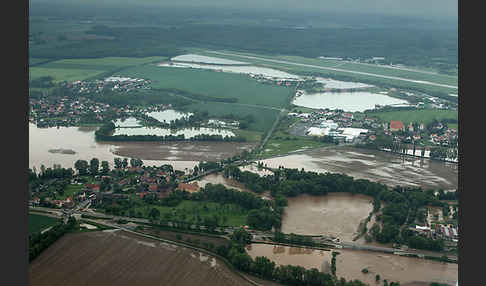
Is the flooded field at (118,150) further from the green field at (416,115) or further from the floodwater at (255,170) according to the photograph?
the green field at (416,115)

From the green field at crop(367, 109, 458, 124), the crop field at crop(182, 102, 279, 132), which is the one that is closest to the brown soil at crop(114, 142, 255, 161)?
the crop field at crop(182, 102, 279, 132)

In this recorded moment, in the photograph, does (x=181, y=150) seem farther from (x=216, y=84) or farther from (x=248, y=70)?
(x=248, y=70)

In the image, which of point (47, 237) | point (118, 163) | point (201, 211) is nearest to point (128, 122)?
point (118, 163)

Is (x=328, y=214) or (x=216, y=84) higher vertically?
(x=216, y=84)

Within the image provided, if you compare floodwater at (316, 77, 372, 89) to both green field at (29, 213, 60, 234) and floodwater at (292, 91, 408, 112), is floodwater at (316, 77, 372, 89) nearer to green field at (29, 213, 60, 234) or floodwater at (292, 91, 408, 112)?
floodwater at (292, 91, 408, 112)

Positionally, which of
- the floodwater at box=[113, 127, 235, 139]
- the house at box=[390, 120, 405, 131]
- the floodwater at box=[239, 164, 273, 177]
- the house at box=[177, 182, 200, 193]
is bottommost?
the house at box=[177, 182, 200, 193]

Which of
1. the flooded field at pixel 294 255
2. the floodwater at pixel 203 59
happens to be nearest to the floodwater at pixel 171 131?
the flooded field at pixel 294 255
